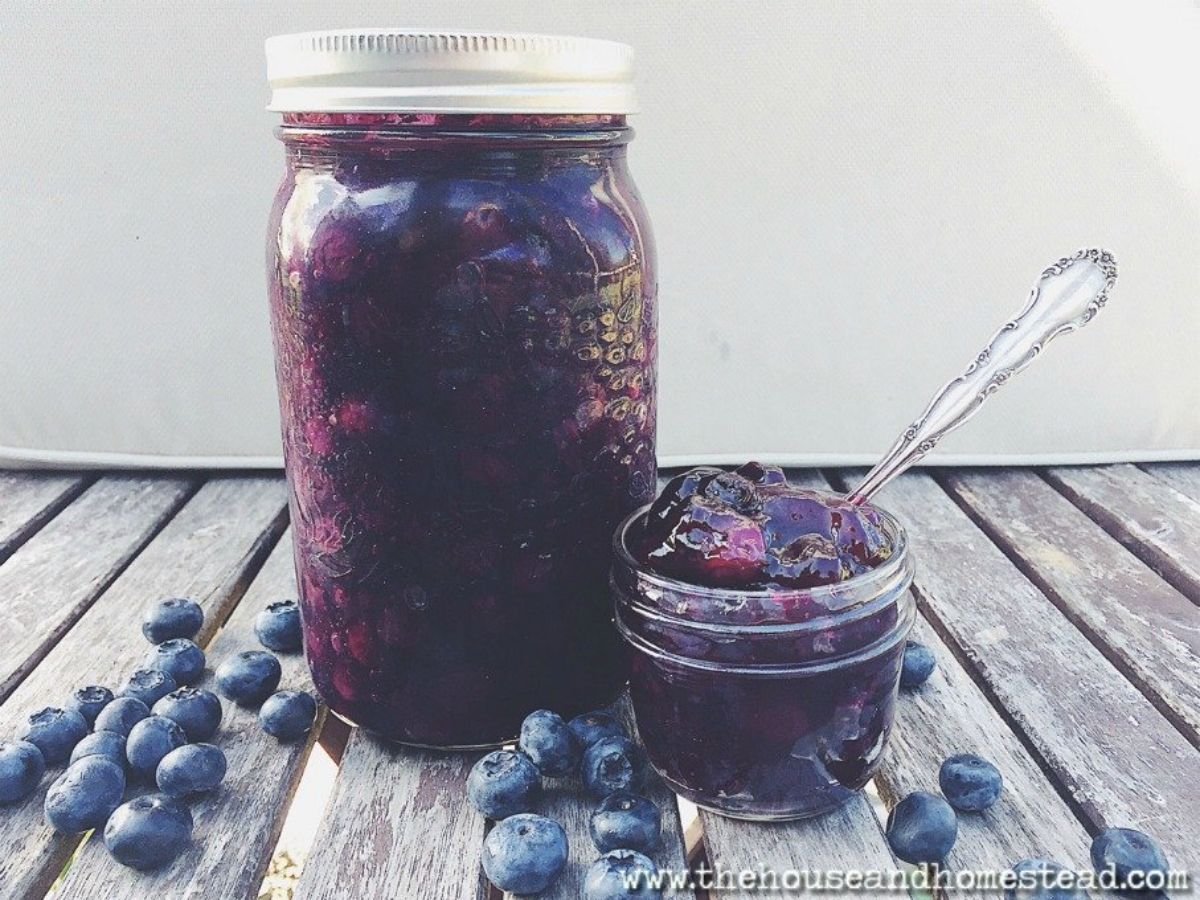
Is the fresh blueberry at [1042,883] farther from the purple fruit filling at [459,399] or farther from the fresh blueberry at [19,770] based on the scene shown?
the fresh blueberry at [19,770]

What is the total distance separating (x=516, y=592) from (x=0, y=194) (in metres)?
1.16

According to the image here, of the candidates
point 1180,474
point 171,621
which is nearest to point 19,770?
point 171,621

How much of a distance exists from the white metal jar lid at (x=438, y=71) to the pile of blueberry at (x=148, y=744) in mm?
518

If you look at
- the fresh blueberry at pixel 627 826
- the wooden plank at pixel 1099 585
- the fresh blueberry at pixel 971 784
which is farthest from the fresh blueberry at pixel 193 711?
the wooden plank at pixel 1099 585

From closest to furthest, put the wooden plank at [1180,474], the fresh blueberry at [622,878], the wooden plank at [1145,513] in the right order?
the fresh blueberry at [622,878], the wooden plank at [1145,513], the wooden plank at [1180,474]

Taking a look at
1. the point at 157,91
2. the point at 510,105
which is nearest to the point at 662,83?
the point at 157,91

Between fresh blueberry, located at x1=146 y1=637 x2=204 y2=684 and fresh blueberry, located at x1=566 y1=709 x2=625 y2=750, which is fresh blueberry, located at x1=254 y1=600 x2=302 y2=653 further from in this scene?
fresh blueberry, located at x1=566 y1=709 x2=625 y2=750

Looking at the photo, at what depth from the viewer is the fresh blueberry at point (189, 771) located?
0.91 metres

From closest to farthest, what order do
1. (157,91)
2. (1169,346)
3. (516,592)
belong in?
(516,592) < (157,91) < (1169,346)

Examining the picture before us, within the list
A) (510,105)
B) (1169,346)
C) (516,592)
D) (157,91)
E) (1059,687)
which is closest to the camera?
(510,105)

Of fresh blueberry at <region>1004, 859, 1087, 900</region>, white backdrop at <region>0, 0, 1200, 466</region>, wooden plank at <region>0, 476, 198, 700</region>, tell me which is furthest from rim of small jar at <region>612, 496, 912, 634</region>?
white backdrop at <region>0, 0, 1200, 466</region>

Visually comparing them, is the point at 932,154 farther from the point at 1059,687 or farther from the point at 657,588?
the point at 657,588

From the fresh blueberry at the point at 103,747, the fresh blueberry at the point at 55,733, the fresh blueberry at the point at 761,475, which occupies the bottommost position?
the fresh blueberry at the point at 55,733

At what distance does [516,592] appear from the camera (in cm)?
93
